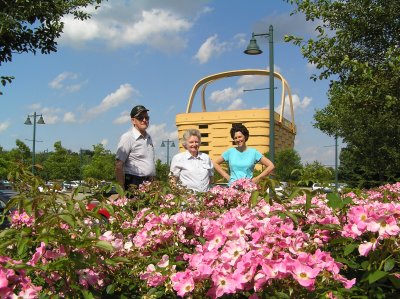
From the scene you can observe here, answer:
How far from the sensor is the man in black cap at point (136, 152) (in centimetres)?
554

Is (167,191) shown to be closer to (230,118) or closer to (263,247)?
(263,247)

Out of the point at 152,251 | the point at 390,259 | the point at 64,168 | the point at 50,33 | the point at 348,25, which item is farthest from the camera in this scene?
the point at 64,168

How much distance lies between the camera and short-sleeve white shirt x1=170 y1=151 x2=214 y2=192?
575 cm

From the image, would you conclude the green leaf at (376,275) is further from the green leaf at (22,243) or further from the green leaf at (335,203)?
the green leaf at (22,243)

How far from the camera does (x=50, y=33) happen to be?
824 cm

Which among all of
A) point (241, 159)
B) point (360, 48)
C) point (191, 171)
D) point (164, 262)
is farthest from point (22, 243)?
point (360, 48)

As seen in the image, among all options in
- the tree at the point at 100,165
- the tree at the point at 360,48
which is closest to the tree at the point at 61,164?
the tree at the point at 100,165

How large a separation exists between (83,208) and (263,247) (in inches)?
24.4

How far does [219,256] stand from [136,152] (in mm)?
4027

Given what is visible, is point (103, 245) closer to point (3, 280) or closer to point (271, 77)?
point (3, 280)

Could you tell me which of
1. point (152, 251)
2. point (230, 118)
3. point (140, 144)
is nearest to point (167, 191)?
point (152, 251)

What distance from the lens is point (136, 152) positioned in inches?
221

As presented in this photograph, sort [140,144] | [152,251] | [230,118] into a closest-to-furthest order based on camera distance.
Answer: [152,251]
[140,144]
[230,118]

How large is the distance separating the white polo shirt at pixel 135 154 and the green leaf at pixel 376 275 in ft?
13.7
